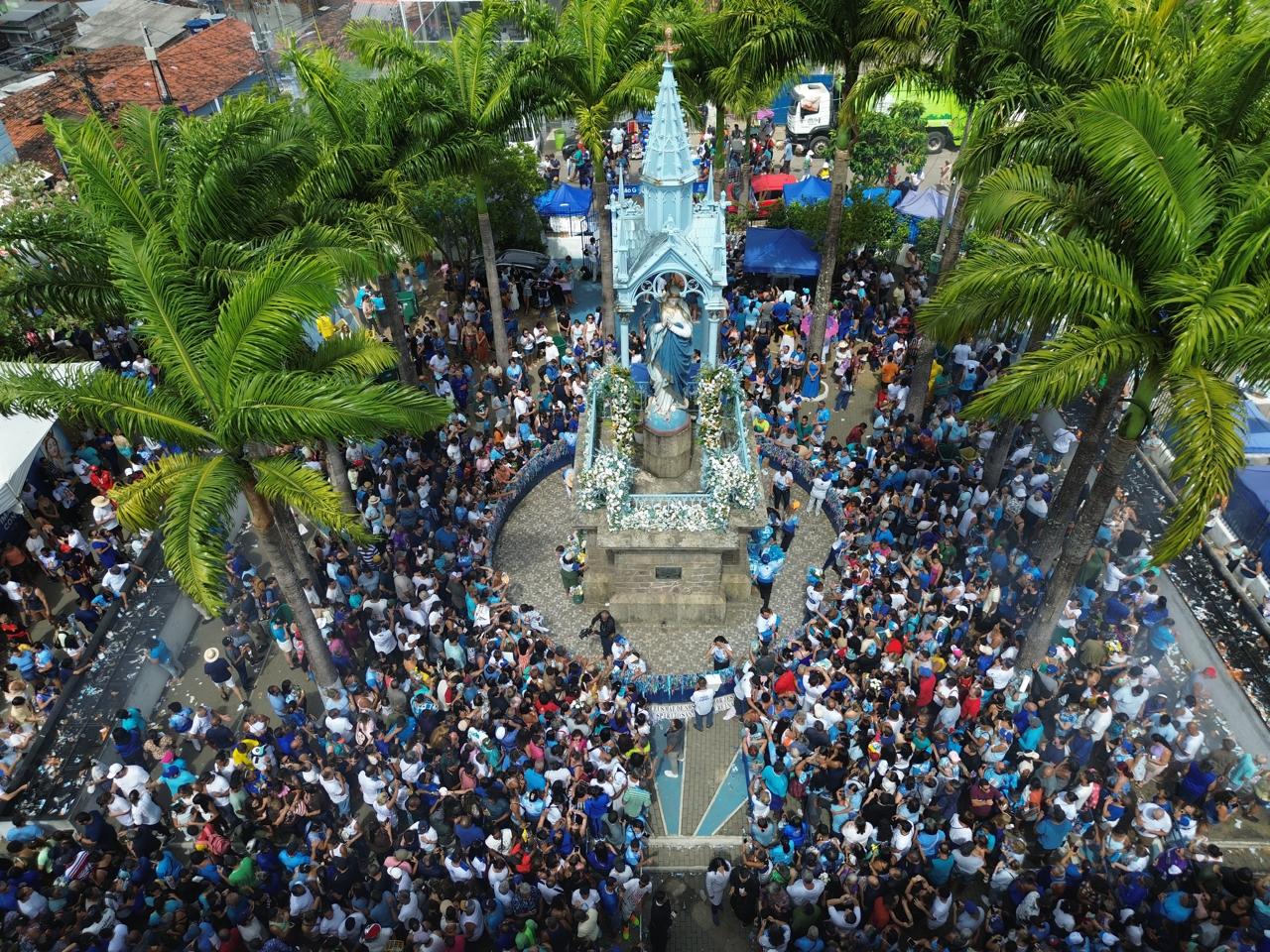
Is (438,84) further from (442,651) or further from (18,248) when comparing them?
(442,651)

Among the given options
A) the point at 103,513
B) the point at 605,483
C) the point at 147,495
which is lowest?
the point at 103,513

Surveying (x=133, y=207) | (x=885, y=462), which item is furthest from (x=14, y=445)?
(x=885, y=462)

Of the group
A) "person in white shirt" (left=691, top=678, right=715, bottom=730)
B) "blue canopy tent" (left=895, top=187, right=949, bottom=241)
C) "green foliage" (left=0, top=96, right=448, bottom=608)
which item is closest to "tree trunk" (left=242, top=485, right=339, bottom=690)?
"green foliage" (left=0, top=96, right=448, bottom=608)

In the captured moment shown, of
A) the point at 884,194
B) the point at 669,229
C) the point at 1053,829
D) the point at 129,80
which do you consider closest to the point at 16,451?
the point at 669,229

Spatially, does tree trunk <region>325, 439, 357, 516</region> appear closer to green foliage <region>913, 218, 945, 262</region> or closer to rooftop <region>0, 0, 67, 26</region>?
green foliage <region>913, 218, 945, 262</region>

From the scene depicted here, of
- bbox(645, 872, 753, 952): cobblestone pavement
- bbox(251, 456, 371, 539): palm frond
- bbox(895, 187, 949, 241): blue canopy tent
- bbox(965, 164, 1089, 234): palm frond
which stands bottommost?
bbox(645, 872, 753, 952): cobblestone pavement

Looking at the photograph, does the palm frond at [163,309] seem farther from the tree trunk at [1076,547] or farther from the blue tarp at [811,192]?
the blue tarp at [811,192]

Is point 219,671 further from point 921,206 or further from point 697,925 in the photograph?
point 921,206

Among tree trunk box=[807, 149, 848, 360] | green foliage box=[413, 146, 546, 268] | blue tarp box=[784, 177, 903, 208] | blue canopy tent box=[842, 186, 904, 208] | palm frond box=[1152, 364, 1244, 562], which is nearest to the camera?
palm frond box=[1152, 364, 1244, 562]
